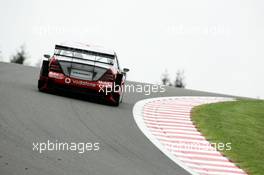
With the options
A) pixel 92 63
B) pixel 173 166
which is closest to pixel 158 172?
pixel 173 166

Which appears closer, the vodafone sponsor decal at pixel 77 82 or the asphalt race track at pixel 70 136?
the asphalt race track at pixel 70 136

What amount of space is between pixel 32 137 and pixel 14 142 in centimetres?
66

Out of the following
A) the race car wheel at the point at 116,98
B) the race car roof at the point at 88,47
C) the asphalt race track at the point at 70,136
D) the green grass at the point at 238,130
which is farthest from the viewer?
the race car roof at the point at 88,47

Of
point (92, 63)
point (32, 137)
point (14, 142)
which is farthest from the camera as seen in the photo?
point (92, 63)

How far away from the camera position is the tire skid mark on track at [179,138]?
9.55m

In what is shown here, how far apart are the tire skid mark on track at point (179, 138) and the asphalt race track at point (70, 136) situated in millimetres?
296

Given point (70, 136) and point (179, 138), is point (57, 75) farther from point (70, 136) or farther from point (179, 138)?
point (70, 136)

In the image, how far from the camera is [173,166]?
350 inches

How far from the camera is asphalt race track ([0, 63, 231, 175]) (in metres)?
7.34

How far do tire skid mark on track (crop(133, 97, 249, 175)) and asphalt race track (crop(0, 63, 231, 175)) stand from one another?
30 centimetres

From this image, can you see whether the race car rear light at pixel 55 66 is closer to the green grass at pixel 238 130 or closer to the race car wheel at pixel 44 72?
the race car wheel at pixel 44 72

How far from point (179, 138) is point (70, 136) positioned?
3.07 meters

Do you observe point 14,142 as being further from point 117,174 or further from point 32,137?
point 117,174

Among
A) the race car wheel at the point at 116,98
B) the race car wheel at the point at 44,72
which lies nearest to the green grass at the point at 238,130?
the race car wheel at the point at 116,98
